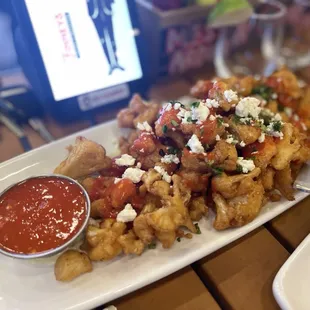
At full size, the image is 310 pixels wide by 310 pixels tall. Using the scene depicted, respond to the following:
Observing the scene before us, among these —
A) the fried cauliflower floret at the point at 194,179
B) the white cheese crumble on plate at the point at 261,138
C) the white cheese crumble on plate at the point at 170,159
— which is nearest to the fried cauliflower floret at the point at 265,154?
the white cheese crumble on plate at the point at 261,138

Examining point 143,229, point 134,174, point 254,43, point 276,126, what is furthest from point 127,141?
point 254,43

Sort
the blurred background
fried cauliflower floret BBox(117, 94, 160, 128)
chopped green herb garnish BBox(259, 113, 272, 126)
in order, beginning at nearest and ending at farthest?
chopped green herb garnish BBox(259, 113, 272, 126)
fried cauliflower floret BBox(117, 94, 160, 128)
the blurred background

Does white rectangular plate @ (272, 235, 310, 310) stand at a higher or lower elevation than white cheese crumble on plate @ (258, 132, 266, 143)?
lower

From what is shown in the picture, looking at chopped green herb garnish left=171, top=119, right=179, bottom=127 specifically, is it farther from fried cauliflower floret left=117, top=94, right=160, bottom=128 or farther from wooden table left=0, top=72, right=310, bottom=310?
wooden table left=0, top=72, right=310, bottom=310

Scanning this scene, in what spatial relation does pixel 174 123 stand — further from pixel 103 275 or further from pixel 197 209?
pixel 103 275

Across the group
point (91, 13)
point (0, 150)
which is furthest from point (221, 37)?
point (0, 150)

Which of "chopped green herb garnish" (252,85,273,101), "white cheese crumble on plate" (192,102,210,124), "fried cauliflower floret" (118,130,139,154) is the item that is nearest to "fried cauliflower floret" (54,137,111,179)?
"fried cauliflower floret" (118,130,139,154)
